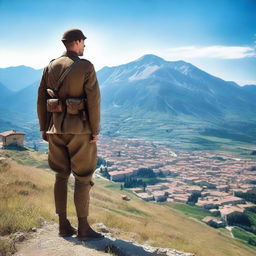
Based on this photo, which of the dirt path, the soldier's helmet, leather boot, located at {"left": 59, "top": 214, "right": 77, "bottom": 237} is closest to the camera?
the dirt path

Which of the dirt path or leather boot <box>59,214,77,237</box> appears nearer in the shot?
the dirt path

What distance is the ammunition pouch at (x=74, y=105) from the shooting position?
16.2 ft

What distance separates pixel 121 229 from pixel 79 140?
376cm

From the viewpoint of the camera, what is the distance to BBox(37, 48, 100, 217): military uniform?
499 cm

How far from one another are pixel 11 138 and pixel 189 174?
78.3 meters

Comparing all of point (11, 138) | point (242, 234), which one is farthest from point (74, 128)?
point (242, 234)

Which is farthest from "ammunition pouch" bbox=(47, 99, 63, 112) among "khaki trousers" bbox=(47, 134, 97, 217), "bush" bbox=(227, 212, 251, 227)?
"bush" bbox=(227, 212, 251, 227)

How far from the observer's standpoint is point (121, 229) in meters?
8.05

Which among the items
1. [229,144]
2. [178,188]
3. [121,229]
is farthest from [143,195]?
[229,144]

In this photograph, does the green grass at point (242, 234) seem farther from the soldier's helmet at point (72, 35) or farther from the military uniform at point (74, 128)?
the soldier's helmet at point (72, 35)

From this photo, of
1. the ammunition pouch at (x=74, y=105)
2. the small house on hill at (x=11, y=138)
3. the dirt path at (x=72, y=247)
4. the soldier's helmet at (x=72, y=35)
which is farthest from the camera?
the small house on hill at (x=11, y=138)

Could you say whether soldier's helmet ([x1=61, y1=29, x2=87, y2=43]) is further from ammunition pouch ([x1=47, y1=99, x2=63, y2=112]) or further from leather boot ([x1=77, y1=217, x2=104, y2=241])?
leather boot ([x1=77, y1=217, x2=104, y2=241])

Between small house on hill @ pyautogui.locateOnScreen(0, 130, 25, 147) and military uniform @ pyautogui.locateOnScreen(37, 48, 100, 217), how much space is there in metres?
37.7

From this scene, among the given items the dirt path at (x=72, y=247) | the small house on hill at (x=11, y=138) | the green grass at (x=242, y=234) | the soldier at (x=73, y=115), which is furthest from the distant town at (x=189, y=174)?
the soldier at (x=73, y=115)
